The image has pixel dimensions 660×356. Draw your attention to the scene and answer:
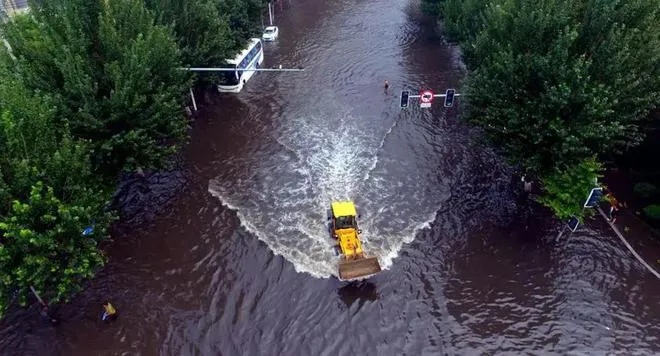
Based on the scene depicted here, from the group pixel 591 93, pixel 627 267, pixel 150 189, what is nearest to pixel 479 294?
pixel 627 267

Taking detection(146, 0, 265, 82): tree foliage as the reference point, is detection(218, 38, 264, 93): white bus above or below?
below

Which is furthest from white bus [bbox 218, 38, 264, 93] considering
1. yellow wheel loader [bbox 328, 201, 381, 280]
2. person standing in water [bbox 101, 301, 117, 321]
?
person standing in water [bbox 101, 301, 117, 321]

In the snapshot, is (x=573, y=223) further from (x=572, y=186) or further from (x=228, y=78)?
(x=228, y=78)

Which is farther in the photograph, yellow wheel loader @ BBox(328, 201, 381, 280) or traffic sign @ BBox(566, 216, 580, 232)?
traffic sign @ BBox(566, 216, 580, 232)

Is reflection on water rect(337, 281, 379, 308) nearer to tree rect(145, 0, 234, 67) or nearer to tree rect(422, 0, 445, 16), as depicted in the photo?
tree rect(145, 0, 234, 67)

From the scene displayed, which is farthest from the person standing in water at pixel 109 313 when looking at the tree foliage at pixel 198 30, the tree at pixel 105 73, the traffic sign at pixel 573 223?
the traffic sign at pixel 573 223

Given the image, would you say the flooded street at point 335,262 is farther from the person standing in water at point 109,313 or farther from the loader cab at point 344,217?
the loader cab at point 344,217
